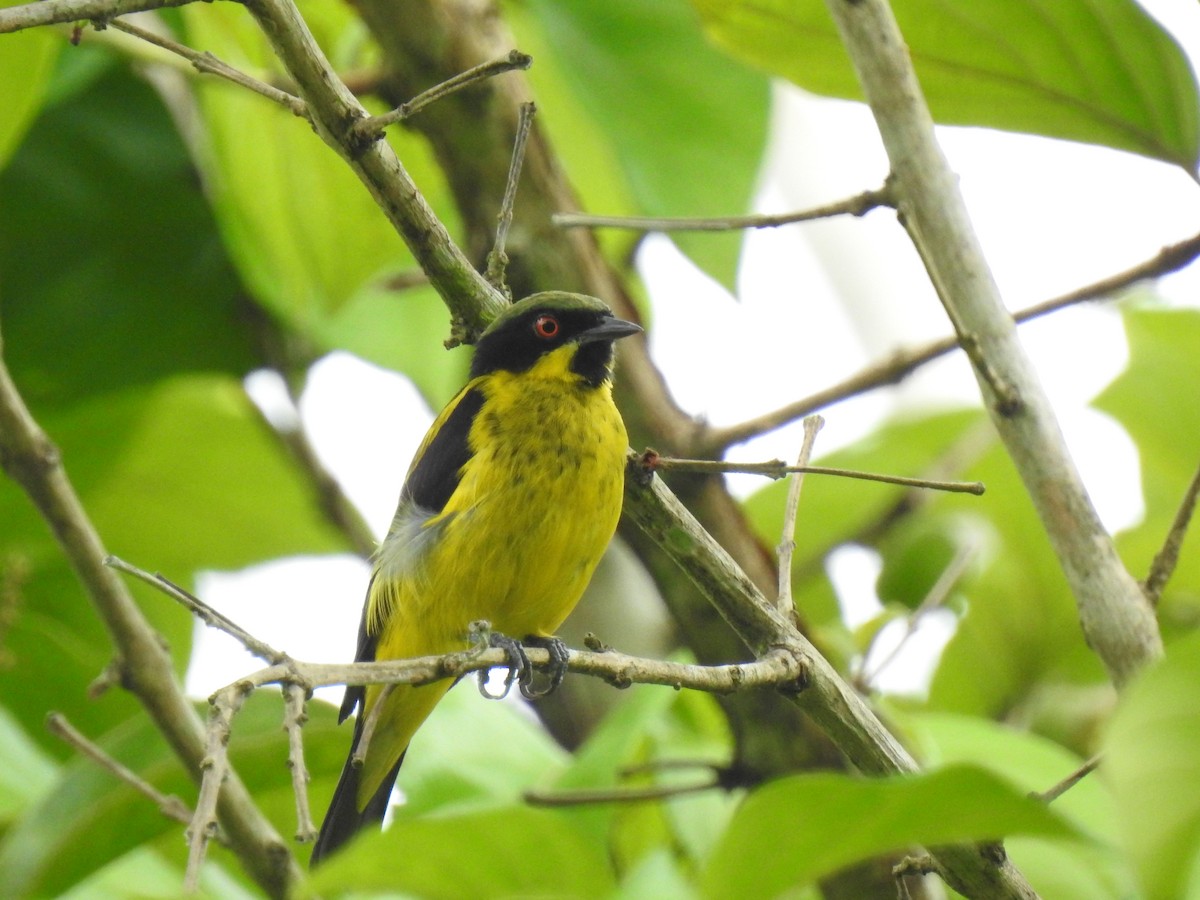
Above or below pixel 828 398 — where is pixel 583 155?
above

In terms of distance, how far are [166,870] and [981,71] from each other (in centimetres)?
255

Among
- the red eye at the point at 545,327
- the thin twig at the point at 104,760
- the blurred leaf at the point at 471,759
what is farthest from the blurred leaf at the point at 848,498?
the thin twig at the point at 104,760

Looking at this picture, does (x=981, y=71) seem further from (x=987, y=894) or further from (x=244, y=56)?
(x=244, y=56)

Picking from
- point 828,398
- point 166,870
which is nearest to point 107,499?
point 166,870

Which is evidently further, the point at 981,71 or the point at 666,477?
the point at 666,477

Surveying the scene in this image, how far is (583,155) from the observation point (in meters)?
4.57

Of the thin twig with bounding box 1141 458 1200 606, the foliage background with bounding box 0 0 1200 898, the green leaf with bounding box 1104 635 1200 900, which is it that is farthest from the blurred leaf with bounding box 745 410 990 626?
the green leaf with bounding box 1104 635 1200 900

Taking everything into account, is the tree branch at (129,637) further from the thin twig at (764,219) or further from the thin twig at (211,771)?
the thin twig at (211,771)

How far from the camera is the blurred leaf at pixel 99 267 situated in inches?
169

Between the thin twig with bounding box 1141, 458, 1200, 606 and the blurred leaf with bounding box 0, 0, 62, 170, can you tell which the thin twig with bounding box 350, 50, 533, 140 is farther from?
the thin twig with bounding box 1141, 458, 1200, 606

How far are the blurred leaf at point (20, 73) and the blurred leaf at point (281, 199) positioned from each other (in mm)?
839

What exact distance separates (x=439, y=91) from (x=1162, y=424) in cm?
285

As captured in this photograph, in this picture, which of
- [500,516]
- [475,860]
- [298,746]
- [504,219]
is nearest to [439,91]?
[504,219]

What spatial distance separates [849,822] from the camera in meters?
1.47
